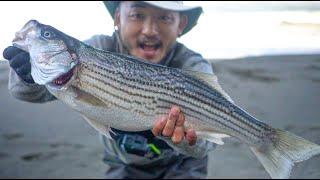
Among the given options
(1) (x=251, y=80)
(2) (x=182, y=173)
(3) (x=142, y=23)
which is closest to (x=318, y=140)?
(3) (x=142, y=23)

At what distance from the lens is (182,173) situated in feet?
13.4

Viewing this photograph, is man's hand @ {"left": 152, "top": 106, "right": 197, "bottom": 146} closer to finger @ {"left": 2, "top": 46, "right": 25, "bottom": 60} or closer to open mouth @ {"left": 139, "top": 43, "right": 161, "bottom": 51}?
finger @ {"left": 2, "top": 46, "right": 25, "bottom": 60}

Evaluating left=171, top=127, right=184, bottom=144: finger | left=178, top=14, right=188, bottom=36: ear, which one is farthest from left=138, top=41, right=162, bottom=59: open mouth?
left=171, top=127, right=184, bottom=144: finger

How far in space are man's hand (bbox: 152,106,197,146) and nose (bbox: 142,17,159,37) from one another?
0.85 metres

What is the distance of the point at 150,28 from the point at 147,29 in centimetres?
2

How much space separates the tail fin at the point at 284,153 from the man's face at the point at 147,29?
3.34 feet

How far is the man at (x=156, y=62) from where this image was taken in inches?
96.9

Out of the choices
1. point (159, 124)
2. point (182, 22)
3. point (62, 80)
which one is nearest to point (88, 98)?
Result: point (62, 80)

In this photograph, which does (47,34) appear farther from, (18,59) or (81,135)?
(81,135)

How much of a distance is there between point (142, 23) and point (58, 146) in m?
3.09

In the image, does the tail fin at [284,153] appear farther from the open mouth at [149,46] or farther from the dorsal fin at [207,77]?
the open mouth at [149,46]

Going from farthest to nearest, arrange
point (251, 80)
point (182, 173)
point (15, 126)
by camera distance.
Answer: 1. point (251, 80)
2. point (15, 126)
3. point (182, 173)

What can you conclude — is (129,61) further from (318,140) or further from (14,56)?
(318,140)

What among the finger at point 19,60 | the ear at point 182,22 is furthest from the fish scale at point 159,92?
the ear at point 182,22
